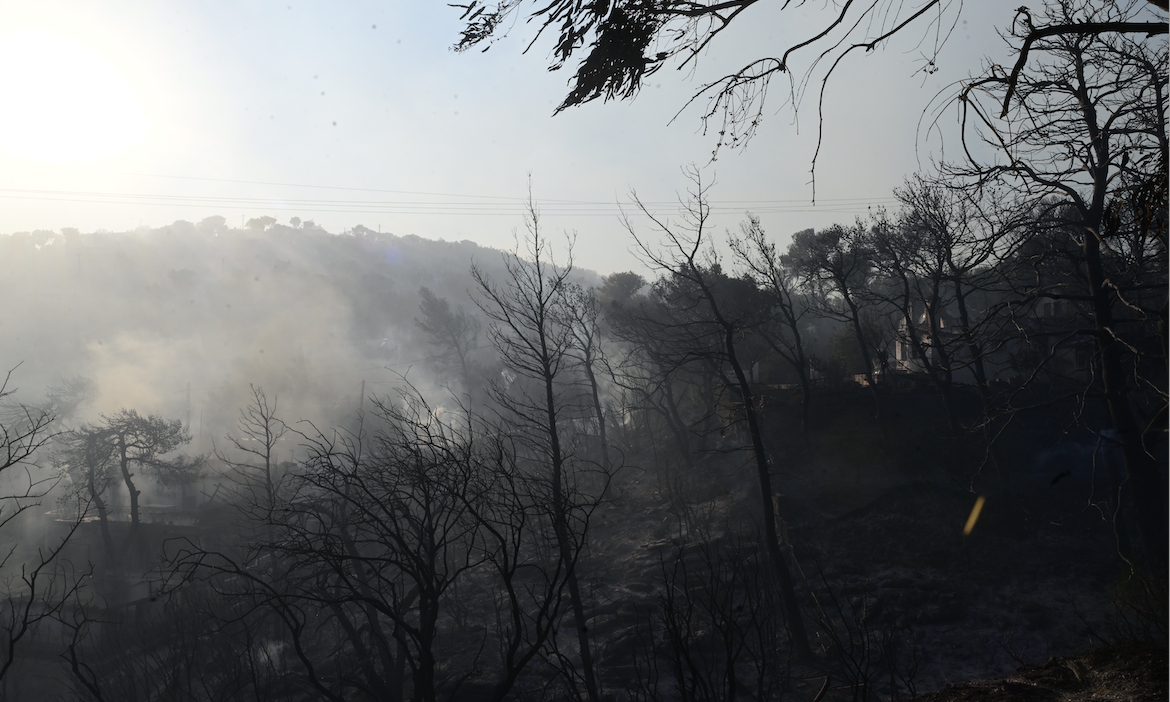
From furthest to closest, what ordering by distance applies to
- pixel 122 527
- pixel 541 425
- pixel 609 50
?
1. pixel 122 527
2. pixel 541 425
3. pixel 609 50

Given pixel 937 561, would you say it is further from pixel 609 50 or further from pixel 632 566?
pixel 609 50

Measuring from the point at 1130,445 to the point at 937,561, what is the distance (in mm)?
7395

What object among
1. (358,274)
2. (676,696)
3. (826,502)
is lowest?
(676,696)

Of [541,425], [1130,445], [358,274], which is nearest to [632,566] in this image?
[541,425]

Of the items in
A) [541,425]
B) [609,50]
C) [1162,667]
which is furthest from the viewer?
[541,425]

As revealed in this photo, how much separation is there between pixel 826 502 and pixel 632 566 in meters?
5.78

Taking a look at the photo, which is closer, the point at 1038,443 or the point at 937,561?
the point at 937,561

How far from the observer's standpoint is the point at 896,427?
64.0 feet

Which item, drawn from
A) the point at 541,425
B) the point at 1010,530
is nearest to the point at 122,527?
the point at 541,425

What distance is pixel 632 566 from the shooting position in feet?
55.2

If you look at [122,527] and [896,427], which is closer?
[896,427]

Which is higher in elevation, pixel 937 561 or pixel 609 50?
pixel 609 50

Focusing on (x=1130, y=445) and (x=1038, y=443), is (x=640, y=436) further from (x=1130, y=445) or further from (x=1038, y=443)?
(x=1130, y=445)

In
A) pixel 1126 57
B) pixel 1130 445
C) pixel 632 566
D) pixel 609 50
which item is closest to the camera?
pixel 609 50
